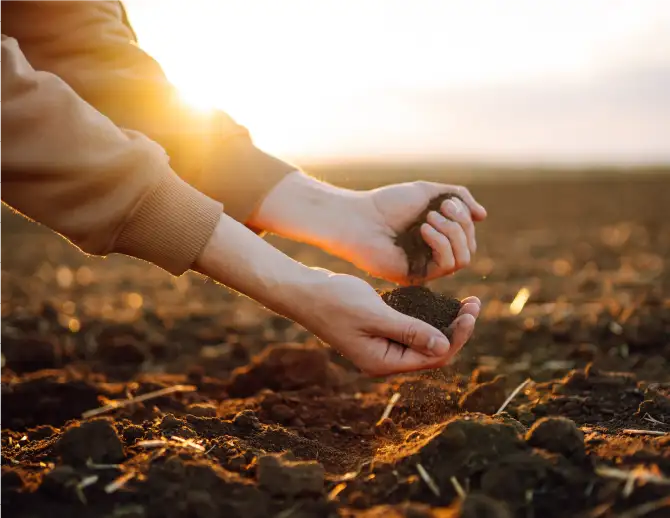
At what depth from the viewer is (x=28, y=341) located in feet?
11.7

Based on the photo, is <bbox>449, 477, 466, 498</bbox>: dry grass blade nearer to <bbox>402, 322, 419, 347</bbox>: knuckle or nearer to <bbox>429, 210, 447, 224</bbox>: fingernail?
<bbox>402, 322, 419, 347</bbox>: knuckle

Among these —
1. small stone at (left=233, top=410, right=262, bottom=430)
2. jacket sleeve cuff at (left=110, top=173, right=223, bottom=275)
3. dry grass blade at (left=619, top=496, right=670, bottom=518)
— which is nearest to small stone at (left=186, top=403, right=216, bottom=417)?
small stone at (left=233, top=410, right=262, bottom=430)

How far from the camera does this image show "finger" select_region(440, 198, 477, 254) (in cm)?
269

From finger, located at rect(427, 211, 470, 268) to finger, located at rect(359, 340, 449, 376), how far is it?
0.50 metres

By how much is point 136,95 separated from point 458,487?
191 cm

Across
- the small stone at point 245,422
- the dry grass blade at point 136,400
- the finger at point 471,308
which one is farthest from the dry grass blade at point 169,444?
the finger at point 471,308

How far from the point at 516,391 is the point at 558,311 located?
1.89 meters

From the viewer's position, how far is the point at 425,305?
2.54 meters

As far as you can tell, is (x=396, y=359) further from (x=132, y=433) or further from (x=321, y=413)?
(x=132, y=433)

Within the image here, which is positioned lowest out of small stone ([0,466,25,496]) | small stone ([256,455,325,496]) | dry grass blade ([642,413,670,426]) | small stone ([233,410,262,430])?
small stone ([0,466,25,496])

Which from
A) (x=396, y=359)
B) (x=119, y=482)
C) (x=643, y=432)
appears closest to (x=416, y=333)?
(x=396, y=359)

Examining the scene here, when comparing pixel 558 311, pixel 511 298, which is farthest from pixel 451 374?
pixel 511 298

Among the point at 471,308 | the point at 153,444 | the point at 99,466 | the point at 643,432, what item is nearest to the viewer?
the point at 99,466

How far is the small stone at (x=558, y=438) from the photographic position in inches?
69.9
